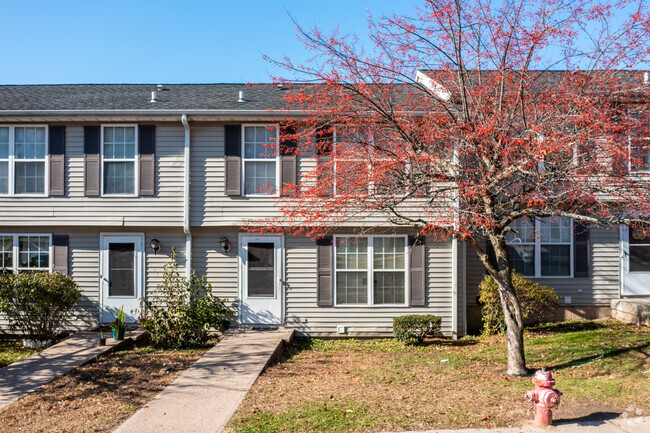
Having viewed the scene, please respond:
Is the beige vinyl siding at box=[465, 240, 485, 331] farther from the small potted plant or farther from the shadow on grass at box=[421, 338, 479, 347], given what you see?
the small potted plant

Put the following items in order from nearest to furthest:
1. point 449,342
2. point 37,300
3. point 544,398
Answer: point 544,398 < point 37,300 < point 449,342

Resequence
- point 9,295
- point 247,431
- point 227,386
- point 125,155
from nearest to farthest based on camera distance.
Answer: point 247,431
point 227,386
point 9,295
point 125,155

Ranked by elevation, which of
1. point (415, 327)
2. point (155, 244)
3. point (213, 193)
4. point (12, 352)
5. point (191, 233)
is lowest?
point (12, 352)

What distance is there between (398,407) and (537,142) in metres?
3.77

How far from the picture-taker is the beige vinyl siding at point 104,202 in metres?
10.8

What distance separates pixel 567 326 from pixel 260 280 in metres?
6.66

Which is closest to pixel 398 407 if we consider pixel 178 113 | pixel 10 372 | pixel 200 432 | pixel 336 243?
pixel 200 432

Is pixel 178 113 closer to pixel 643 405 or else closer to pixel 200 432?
pixel 200 432

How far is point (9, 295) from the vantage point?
10.0 metres

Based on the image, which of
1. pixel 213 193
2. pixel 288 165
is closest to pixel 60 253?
pixel 213 193

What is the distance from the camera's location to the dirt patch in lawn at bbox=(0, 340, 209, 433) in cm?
595

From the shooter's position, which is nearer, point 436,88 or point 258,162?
point 436,88

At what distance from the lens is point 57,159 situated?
428 inches

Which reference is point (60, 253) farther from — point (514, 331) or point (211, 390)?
point (514, 331)
